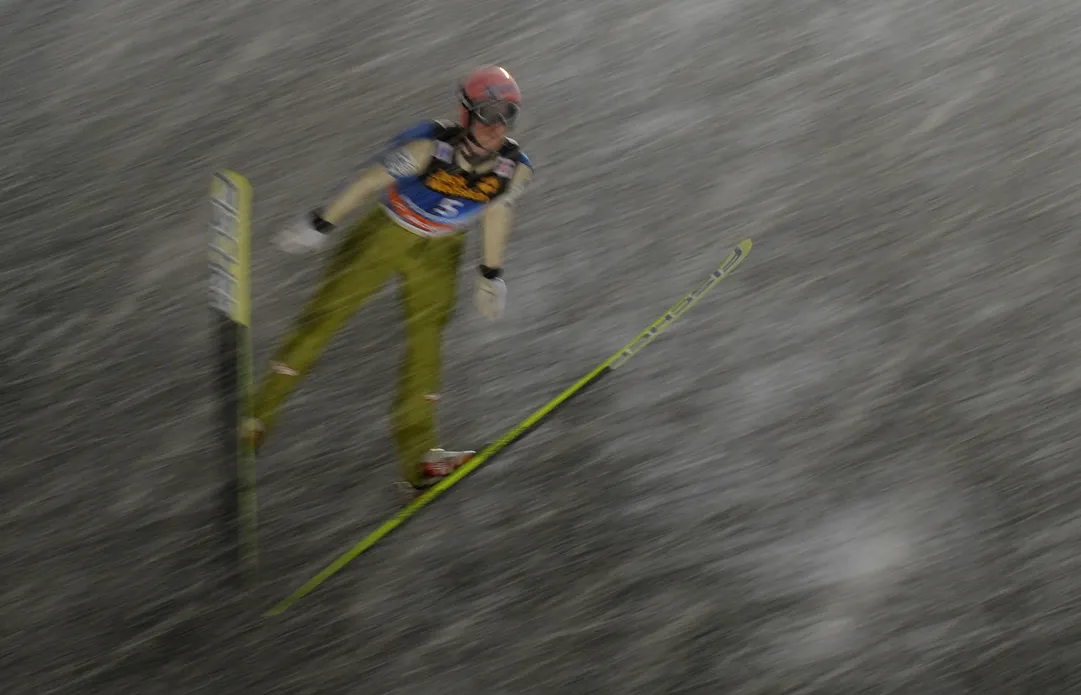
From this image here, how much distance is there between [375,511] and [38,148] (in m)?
1.92

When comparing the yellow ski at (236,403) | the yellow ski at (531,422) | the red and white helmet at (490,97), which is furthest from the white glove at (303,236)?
the yellow ski at (531,422)

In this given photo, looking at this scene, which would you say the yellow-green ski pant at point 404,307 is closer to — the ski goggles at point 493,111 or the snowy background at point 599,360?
the snowy background at point 599,360

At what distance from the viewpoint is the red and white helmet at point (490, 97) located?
269 cm

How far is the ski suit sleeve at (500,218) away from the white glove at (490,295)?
0.05 meters

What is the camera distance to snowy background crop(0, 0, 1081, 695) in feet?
10.2

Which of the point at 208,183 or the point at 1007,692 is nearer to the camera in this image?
the point at 1007,692

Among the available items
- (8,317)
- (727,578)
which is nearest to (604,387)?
(727,578)

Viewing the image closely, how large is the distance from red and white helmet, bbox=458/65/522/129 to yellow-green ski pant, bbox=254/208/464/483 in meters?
0.41

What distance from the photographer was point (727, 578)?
10.6 ft

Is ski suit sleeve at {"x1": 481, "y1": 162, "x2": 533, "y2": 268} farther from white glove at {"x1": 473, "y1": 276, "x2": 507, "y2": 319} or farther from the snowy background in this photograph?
the snowy background

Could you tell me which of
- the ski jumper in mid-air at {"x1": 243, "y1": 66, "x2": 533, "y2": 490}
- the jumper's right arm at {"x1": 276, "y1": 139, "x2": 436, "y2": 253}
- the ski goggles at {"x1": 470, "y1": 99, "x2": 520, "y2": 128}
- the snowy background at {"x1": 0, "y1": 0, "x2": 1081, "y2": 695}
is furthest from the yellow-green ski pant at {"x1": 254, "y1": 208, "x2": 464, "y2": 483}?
the ski goggles at {"x1": 470, "y1": 99, "x2": 520, "y2": 128}

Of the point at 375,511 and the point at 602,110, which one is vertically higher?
the point at 602,110

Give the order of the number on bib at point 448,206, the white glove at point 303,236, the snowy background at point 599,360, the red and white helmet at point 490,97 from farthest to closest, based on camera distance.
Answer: the snowy background at point 599,360, the white glove at point 303,236, the number on bib at point 448,206, the red and white helmet at point 490,97

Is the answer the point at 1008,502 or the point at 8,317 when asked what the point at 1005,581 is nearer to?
the point at 1008,502
